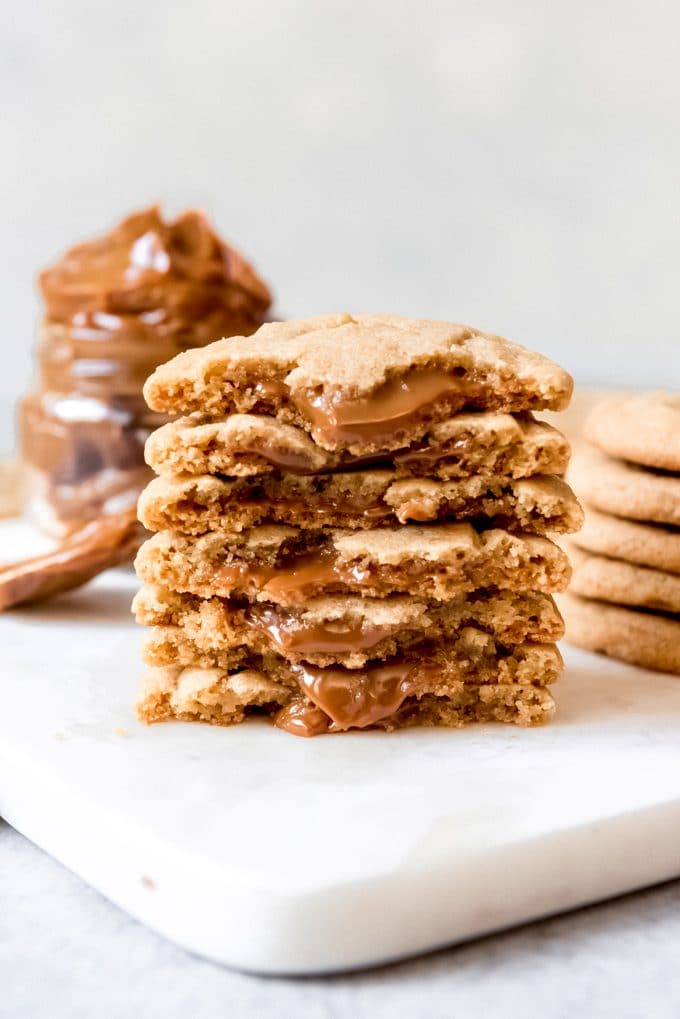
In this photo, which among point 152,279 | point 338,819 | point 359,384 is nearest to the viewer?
point 338,819

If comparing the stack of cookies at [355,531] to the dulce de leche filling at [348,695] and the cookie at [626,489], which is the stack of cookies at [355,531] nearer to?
the dulce de leche filling at [348,695]

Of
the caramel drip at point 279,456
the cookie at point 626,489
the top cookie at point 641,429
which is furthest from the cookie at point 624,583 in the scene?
the caramel drip at point 279,456

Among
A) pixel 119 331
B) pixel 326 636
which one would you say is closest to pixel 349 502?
pixel 326 636

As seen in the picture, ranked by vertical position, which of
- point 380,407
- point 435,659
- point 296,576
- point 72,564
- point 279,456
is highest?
point 380,407

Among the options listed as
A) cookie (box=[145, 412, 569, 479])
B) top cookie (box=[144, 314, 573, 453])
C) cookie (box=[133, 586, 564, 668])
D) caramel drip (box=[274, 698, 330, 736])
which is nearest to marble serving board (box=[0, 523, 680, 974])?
caramel drip (box=[274, 698, 330, 736])

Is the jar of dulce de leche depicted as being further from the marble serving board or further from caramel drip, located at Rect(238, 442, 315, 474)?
caramel drip, located at Rect(238, 442, 315, 474)

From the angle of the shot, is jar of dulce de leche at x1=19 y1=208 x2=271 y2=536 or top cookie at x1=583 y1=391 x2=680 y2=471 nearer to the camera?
top cookie at x1=583 y1=391 x2=680 y2=471

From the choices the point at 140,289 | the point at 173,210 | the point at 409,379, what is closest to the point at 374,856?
the point at 409,379

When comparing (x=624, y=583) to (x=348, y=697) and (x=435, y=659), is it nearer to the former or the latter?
(x=435, y=659)
